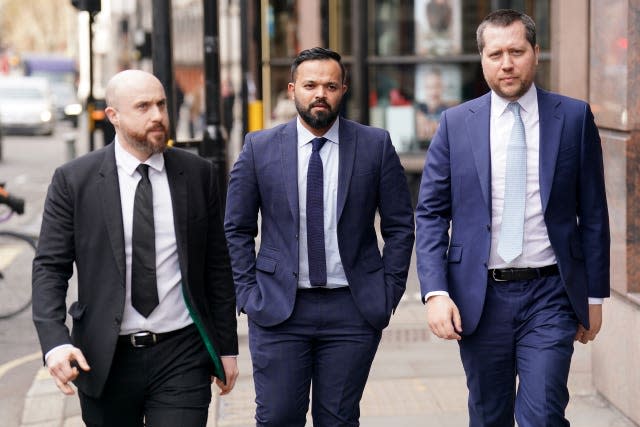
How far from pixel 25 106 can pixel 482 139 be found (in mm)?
36098

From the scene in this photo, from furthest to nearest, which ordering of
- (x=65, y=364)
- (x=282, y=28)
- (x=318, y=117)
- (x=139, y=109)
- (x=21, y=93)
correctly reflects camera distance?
(x=21, y=93)
(x=282, y=28)
(x=318, y=117)
(x=139, y=109)
(x=65, y=364)

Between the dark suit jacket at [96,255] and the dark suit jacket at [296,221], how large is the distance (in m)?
0.43

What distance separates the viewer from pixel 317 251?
4.54m

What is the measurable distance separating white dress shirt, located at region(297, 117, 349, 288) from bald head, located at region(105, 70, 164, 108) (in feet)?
2.45

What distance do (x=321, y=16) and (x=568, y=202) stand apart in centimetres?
1203

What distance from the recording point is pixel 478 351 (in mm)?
4512

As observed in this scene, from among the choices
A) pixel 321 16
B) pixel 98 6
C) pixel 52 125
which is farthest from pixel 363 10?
pixel 52 125

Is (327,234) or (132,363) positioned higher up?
(327,234)

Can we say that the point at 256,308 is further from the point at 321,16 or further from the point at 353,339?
the point at 321,16

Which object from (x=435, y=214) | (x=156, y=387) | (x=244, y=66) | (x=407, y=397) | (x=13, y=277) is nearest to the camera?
(x=156, y=387)

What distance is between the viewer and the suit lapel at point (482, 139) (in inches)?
175

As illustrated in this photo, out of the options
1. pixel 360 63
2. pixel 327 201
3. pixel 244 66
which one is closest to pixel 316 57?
pixel 327 201

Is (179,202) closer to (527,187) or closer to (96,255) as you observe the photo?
(96,255)

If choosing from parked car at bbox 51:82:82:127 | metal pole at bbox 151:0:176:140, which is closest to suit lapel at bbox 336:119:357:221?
metal pole at bbox 151:0:176:140
